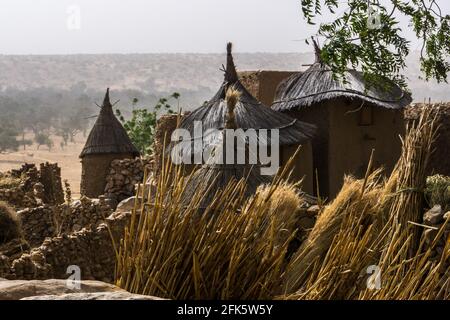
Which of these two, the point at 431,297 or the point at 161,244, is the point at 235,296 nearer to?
the point at 161,244

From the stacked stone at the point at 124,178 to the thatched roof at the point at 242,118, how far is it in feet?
10.9

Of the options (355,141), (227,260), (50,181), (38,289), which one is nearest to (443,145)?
(355,141)

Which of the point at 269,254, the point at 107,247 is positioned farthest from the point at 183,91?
the point at 269,254

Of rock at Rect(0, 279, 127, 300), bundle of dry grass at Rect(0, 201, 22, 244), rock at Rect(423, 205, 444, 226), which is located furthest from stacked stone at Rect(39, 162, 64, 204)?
rock at Rect(0, 279, 127, 300)

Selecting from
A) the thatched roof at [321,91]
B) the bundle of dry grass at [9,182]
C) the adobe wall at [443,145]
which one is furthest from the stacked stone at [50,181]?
the adobe wall at [443,145]

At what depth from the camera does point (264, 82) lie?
1449cm

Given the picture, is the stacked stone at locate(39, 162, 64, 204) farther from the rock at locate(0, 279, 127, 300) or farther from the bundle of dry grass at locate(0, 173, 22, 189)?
the rock at locate(0, 279, 127, 300)

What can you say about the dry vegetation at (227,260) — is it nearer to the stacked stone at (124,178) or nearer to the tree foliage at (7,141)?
the stacked stone at (124,178)

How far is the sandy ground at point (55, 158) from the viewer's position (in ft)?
123

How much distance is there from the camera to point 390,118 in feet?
46.7

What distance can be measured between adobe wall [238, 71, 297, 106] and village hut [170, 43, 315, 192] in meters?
1.69

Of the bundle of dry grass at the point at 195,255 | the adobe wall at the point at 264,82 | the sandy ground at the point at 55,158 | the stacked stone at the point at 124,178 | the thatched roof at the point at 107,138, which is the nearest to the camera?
the bundle of dry grass at the point at 195,255

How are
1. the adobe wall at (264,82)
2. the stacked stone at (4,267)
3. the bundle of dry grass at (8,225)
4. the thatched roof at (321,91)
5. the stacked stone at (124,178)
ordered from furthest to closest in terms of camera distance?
the stacked stone at (124,178)
the adobe wall at (264,82)
the thatched roof at (321,91)
the bundle of dry grass at (8,225)
the stacked stone at (4,267)

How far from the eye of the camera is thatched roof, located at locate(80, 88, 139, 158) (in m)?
17.1
